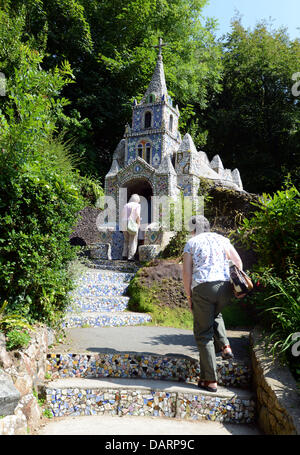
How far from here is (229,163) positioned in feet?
77.5

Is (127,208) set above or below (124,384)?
above

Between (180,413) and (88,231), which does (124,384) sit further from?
(88,231)

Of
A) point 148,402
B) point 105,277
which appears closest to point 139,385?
point 148,402

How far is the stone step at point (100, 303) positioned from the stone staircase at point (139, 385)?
4.92 ft

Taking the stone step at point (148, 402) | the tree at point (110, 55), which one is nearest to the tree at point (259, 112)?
the tree at point (110, 55)

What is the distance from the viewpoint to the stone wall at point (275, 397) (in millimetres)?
2498

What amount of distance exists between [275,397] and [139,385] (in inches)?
53.9

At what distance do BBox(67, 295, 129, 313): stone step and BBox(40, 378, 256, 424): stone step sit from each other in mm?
2904

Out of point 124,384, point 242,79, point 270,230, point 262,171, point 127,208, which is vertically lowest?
point 124,384

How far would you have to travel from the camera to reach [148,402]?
3244 millimetres

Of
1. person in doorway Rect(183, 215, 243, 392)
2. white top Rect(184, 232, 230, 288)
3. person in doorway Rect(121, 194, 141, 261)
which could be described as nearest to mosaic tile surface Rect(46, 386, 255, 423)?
person in doorway Rect(183, 215, 243, 392)

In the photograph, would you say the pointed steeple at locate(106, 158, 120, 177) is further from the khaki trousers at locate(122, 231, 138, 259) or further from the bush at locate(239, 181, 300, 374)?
Result: the bush at locate(239, 181, 300, 374)

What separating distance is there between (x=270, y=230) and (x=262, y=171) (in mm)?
18983
